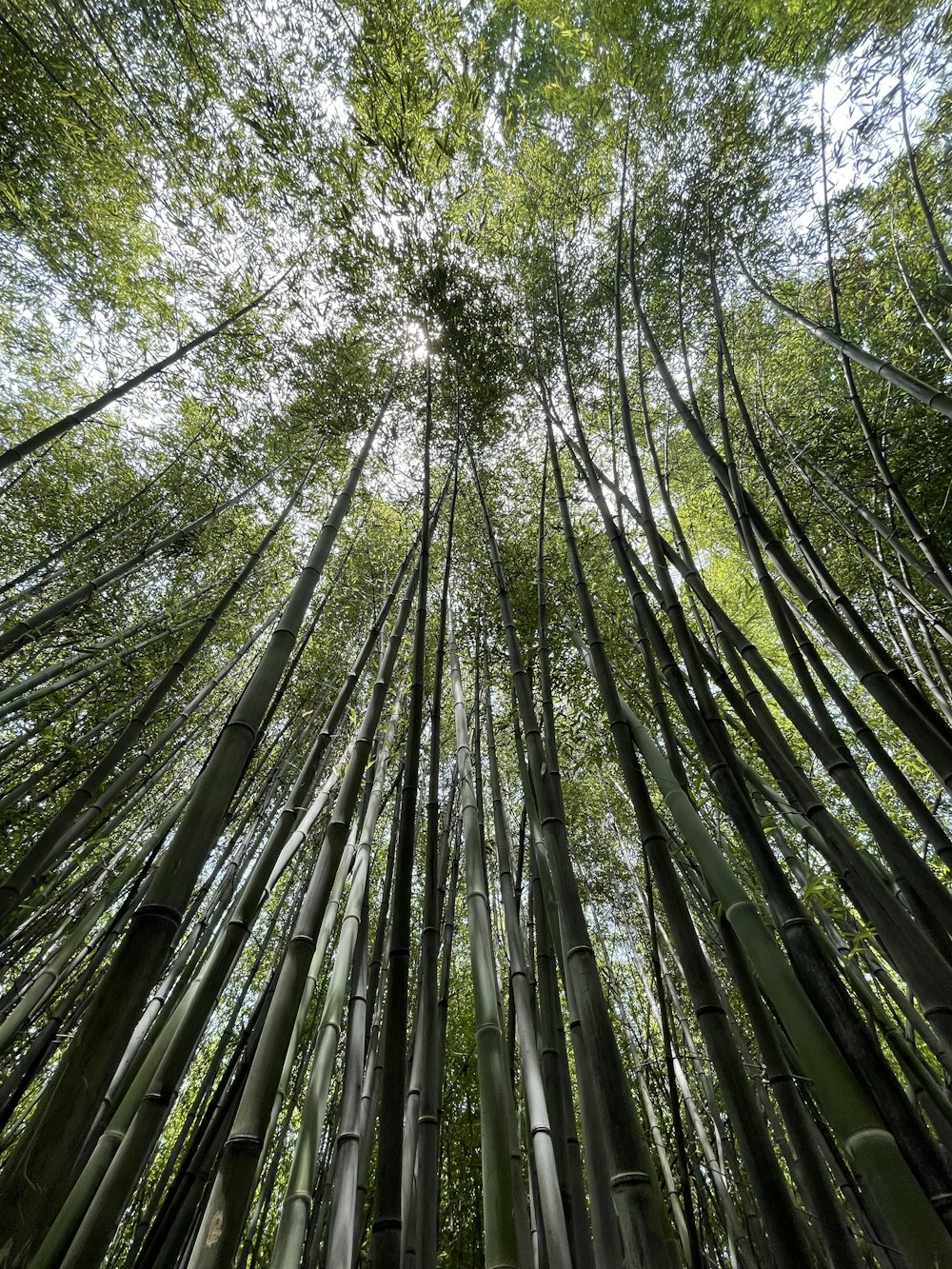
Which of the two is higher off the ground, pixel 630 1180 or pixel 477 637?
pixel 477 637

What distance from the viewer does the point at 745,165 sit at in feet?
11.5

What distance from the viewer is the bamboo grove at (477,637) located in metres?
1.10

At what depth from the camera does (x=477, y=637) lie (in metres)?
3.78

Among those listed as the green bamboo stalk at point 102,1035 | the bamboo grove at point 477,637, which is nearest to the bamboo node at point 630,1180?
the bamboo grove at point 477,637

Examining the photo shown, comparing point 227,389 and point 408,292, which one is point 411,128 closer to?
point 408,292

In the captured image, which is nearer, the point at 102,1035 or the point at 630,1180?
the point at 102,1035

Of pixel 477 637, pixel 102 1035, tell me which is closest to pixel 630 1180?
pixel 102 1035

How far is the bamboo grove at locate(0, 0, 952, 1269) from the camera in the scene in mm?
1100

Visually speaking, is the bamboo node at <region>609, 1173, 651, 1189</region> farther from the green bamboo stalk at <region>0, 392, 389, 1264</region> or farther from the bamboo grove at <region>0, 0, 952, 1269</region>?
the green bamboo stalk at <region>0, 392, 389, 1264</region>

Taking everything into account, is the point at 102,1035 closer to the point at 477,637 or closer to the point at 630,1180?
the point at 630,1180

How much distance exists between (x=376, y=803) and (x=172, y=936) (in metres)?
1.66

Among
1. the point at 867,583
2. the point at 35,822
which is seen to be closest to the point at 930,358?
the point at 867,583

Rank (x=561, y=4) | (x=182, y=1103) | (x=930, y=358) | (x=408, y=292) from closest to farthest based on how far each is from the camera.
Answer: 1. (x=561, y=4)
2. (x=930, y=358)
3. (x=408, y=292)
4. (x=182, y=1103)

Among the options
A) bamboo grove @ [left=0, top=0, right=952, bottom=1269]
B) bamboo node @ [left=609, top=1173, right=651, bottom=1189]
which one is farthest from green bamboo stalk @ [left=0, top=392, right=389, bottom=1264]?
bamboo node @ [left=609, top=1173, right=651, bottom=1189]
